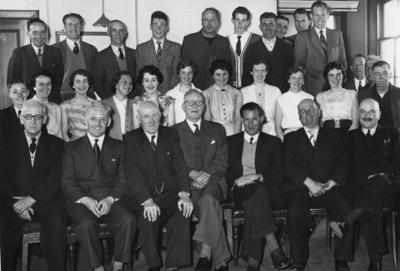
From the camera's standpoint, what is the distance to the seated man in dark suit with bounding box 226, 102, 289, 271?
424 centimetres

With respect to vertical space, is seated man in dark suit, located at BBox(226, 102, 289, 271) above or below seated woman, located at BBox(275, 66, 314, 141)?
below

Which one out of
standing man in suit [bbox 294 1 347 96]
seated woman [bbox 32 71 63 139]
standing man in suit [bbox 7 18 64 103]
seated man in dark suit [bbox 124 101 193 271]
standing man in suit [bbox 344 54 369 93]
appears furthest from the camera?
standing man in suit [bbox 344 54 369 93]

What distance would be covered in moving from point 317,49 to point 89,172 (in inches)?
120

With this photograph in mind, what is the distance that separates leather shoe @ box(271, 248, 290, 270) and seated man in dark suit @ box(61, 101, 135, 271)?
1122 mm

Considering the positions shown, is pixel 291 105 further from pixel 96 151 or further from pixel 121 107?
pixel 96 151

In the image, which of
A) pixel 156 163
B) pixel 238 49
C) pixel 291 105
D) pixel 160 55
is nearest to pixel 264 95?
pixel 291 105

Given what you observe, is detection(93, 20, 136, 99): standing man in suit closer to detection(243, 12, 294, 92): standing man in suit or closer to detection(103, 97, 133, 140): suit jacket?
detection(103, 97, 133, 140): suit jacket

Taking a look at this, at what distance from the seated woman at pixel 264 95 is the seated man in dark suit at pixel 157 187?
51.7 inches

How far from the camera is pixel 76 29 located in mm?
5723

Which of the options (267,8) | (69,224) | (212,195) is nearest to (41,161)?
(69,224)

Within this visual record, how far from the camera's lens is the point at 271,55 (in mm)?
5852

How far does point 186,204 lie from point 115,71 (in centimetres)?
210

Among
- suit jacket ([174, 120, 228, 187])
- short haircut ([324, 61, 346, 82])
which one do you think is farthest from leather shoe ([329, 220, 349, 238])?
short haircut ([324, 61, 346, 82])

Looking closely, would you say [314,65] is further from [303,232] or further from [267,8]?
[303,232]
